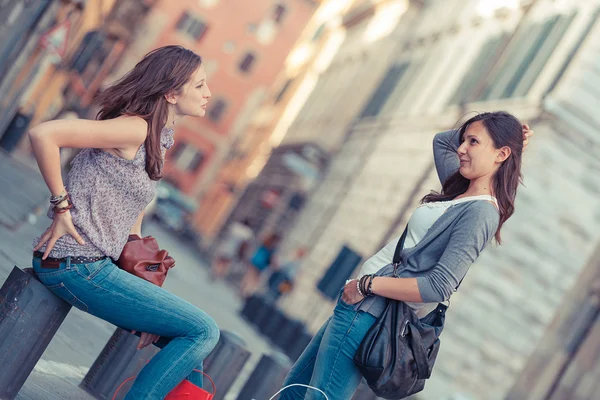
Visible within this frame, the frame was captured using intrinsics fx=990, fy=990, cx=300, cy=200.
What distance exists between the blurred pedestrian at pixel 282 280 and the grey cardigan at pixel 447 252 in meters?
15.5

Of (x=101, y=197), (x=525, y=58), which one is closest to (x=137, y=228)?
(x=101, y=197)

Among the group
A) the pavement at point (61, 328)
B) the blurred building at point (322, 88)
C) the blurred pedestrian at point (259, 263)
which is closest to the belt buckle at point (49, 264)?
the pavement at point (61, 328)

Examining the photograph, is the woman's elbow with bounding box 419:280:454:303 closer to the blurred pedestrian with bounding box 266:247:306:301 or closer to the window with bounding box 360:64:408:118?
the blurred pedestrian with bounding box 266:247:306:301

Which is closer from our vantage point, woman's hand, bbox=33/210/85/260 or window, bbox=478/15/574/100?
woman's hand, bbox=33/210/85/260

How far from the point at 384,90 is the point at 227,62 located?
30.2 meters

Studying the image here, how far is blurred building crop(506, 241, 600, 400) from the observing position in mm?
14102

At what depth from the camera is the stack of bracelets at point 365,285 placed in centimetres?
379

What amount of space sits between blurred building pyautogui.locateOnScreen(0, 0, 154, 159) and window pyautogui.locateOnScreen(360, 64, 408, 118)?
7.44 metres

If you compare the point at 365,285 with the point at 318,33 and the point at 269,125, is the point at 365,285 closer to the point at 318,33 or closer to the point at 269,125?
the point at 269,125

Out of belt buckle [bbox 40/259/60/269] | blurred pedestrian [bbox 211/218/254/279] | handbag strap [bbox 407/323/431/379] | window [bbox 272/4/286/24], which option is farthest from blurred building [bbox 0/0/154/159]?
handbag strap [bbox 407/323/431/379]

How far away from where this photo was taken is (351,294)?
3.86m

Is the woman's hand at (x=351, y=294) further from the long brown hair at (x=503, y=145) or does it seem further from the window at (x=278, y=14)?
the window at (x=278, y=14)

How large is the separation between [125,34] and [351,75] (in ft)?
35.8

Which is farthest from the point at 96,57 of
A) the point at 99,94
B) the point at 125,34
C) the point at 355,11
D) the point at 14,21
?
the point at 99,94
